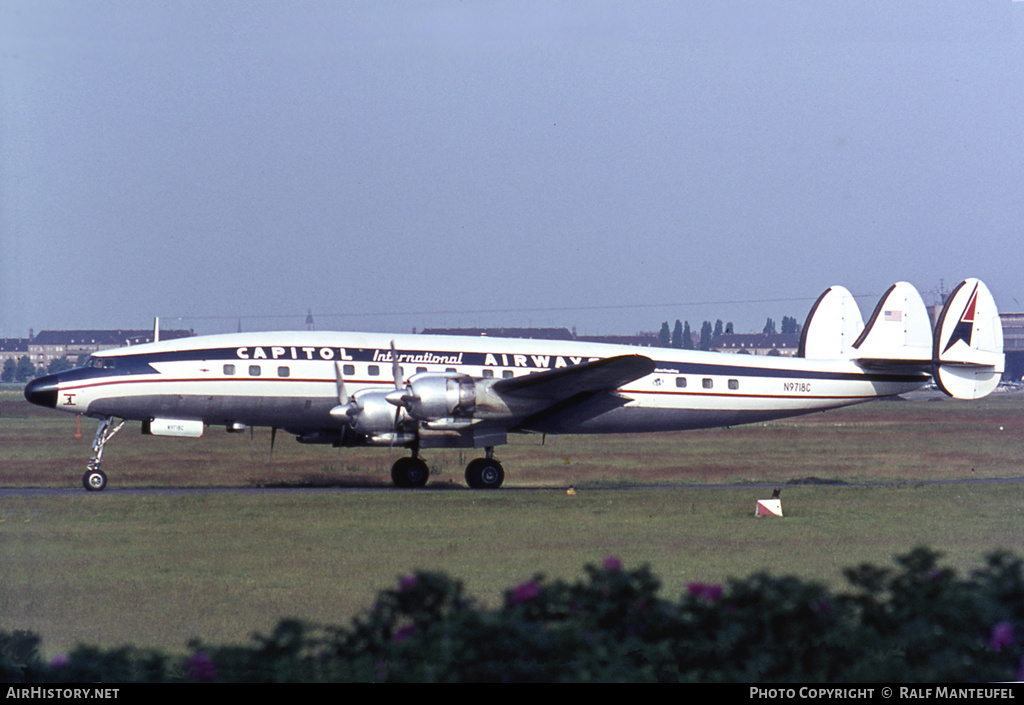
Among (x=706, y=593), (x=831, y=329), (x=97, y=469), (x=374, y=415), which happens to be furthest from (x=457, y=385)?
(x=706, y=593)

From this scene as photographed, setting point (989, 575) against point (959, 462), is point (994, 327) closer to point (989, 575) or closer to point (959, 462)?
point (959, 462)

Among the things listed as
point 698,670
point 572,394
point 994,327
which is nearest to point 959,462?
point 994,327

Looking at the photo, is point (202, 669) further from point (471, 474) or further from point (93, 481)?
point (471, 474)

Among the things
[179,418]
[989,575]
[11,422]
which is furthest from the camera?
[11,422]

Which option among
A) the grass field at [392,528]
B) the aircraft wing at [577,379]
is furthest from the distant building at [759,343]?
the aircraft wing at [577,379]

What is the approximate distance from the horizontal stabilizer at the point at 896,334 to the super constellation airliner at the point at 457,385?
5 cm

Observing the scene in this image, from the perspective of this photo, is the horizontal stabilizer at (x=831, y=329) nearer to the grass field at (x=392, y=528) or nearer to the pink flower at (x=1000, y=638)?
the grass field at (x=392, y=528)

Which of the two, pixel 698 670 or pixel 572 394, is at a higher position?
pixel 572 394

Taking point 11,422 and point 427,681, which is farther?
point 11,422

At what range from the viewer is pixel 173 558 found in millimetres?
13891

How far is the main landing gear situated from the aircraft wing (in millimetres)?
1868

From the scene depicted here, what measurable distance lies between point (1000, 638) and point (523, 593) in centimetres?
312

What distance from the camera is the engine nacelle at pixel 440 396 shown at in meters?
22.6

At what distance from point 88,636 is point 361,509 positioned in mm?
10624
